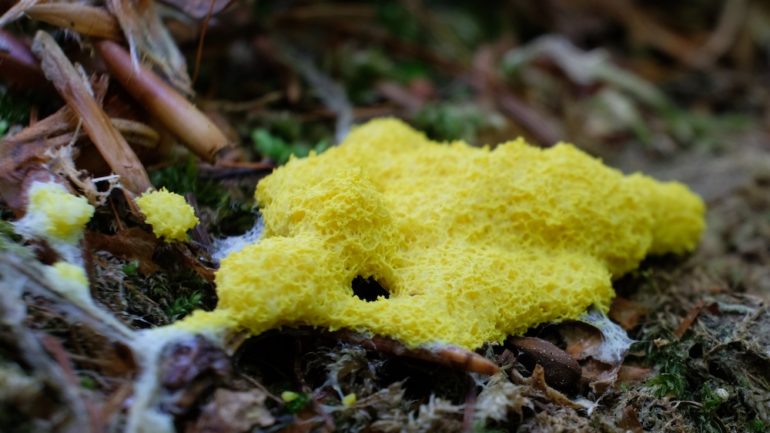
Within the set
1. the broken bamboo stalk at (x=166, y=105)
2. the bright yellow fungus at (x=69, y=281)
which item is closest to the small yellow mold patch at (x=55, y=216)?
the bright yellow fungus at (x=69, y=281)

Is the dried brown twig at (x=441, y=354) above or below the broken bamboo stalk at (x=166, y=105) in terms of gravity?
below

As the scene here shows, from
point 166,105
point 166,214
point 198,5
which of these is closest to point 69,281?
point 166,214

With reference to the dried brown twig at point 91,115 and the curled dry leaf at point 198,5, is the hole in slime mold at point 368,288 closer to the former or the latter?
the dried brown twig at point 91,115

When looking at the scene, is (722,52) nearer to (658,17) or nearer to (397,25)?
(658,17)

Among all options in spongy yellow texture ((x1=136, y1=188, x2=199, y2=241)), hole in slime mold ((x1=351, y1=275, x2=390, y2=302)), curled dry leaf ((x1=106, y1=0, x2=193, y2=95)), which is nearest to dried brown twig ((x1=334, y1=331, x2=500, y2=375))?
hole in slime mold ((x1=351, y1=275, x2=390, y2=302))

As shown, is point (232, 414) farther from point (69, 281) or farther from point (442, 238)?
point (442, 238)

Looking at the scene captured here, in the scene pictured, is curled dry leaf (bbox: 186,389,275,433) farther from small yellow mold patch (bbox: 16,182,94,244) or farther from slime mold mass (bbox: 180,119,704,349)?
small yellow mold patch (bbox: 16,182,94,244)
